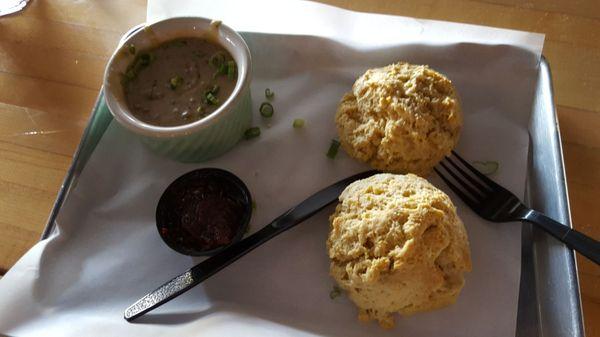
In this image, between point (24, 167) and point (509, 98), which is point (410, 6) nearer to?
point (509, 98)

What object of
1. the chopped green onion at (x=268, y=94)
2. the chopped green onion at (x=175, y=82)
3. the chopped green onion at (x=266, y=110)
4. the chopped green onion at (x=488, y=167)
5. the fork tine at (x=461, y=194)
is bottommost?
the chopped green onion at (x=266, y=110)

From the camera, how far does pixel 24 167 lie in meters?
1.89

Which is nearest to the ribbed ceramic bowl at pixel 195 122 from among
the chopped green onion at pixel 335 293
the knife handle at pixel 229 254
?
the knife handle at pixel 229 254

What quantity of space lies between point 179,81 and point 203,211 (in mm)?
456

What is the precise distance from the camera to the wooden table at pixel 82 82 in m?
1.77

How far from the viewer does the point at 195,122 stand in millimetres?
1640

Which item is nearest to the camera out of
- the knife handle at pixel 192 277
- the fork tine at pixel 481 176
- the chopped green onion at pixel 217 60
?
the knife handle at pixel 192 277

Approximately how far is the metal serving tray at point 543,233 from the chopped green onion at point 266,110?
1.83 feet

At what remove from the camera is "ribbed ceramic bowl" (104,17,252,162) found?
1621 millimetres

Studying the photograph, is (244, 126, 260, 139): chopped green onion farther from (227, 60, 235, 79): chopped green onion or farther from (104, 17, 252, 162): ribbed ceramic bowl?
(227, 60, 235, 79): chopped green onion

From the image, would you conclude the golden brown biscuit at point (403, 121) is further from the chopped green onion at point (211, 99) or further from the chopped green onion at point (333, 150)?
the chopped green onion at point (211, 99)

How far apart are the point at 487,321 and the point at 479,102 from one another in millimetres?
770

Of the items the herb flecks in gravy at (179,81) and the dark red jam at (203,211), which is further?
the herb flecks in gravy at (179,81)

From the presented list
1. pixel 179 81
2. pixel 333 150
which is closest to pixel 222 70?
pixel 179 81
